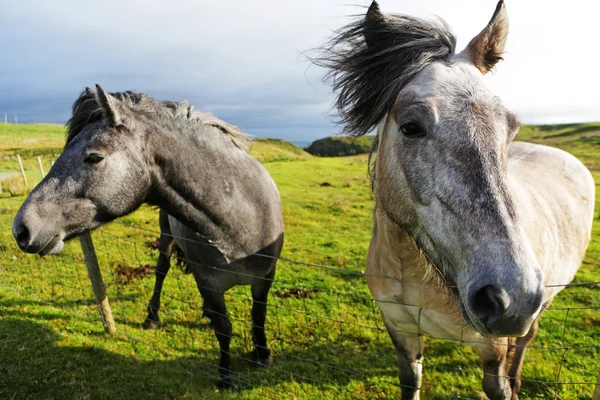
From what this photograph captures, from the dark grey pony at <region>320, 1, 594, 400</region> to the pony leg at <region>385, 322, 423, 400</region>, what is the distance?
0.03 ft

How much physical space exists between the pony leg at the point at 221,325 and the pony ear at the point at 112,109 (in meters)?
1.89

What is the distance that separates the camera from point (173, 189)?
335 centimetres

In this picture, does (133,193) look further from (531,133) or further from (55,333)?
(531,133)

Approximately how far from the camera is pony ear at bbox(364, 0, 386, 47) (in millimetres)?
2148

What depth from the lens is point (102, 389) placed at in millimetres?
3947

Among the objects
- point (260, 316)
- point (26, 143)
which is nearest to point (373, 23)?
point (260, 316)

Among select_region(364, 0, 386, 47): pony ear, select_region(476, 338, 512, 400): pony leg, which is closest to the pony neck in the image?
select_region(364, 0, 386, 47): pony ear

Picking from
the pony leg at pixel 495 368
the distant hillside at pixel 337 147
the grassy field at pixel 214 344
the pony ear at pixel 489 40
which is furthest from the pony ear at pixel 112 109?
the distant hillside at pixel 337 147

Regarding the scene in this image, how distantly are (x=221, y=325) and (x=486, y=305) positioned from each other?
327cm

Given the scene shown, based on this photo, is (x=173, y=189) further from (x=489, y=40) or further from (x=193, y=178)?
Answer: (x=489, y=40)

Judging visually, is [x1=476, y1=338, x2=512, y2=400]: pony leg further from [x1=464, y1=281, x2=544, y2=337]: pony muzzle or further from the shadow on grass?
[x1=464, y1=281, x2=544, y2=337]: pony muzzle

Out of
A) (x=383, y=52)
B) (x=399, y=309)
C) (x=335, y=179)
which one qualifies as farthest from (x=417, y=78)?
(x=335, y=179)

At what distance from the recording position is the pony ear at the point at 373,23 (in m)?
2.15

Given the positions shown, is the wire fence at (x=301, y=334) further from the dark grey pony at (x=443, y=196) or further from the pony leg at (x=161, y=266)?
the dark grey pony at (x=443, y=196)
